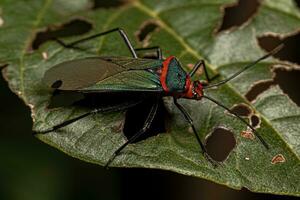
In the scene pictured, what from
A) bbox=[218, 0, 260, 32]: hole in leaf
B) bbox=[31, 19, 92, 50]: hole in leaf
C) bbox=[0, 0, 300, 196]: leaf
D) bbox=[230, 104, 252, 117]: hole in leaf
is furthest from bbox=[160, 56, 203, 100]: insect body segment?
bbox=[31, 19, 92, 50]: hole in leaf

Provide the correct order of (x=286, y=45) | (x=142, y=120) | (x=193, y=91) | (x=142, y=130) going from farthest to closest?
1. (x=286, y=45)
2. (x=142, y=120)
3. (x=193, y=91)
4. (x=142, y=130)

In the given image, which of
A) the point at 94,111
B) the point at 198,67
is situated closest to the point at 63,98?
the point at 94,111

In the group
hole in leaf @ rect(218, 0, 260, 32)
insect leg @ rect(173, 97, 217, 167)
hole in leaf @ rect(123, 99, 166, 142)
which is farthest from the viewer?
hole in leaf @ rect(218, 0, 260, 32)

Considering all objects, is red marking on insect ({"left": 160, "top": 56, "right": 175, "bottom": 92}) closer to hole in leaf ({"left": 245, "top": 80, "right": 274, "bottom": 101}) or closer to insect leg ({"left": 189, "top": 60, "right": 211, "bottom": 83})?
insect leg ({"left": 189, "top": 60, "right": 211, "bottom": 83})

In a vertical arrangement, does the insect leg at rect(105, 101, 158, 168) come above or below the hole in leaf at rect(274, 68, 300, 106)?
below

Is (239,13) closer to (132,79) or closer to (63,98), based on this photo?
(132,79)

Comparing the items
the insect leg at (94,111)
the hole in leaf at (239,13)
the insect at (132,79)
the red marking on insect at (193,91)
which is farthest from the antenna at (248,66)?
the insect leg at (94,111)

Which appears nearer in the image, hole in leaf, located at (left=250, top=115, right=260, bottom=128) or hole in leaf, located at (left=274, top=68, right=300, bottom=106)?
hole in leaf, located at (left=250, top=115, right=260, bottom=128)
